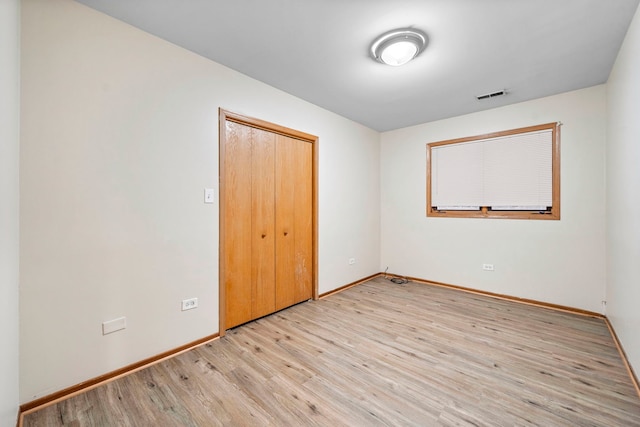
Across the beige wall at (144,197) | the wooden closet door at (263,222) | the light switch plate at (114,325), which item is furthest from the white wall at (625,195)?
the light switch plate at (114,325)

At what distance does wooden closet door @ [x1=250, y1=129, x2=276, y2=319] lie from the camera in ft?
8.90

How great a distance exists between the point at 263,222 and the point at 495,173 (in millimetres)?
3127

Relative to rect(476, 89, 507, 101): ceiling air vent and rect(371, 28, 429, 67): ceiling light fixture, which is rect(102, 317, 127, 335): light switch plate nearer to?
rect(371, 28, 429, 67): ceiling light fixture

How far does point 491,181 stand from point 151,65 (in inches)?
157

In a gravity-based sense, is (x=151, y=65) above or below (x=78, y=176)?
above

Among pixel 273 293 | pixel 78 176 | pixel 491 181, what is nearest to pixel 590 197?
pixel 491 181

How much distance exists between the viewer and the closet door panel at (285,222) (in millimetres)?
2973

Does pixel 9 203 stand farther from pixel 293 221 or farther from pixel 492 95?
pixel 492 95

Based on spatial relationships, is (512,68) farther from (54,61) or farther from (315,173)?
(54,61)

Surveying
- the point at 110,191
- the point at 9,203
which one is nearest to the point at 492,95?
the point at 110,191

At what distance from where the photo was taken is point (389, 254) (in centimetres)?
447

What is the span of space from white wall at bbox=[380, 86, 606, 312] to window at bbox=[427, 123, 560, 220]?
9 cm

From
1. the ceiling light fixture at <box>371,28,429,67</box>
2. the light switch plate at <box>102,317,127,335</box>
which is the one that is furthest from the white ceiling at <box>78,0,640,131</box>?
the light switch plate at <box>102,317,127,335</box>

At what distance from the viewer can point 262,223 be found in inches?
110
